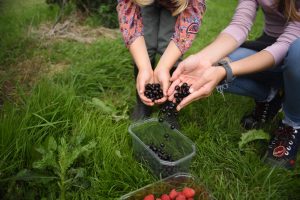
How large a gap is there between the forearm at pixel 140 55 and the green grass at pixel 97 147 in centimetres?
38

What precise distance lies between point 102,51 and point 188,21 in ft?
3.93

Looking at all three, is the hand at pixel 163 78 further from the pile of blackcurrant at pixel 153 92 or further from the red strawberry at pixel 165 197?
the red strawberry at pixel 165 197

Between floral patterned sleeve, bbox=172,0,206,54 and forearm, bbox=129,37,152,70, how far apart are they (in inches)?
8.1

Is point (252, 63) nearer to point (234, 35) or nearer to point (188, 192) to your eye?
point (234, 35)

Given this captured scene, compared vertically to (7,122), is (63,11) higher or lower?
lower

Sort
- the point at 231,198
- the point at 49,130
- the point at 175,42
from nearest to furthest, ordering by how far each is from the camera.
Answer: the point at 231,198 < the point at 49,130 < the point at 175,42

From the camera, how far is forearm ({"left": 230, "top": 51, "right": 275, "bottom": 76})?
214cm

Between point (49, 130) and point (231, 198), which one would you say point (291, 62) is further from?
point (49, 130)

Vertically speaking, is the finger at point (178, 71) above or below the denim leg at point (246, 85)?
above

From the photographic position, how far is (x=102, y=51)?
3.40 m

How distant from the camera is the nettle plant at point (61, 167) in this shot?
1.83m

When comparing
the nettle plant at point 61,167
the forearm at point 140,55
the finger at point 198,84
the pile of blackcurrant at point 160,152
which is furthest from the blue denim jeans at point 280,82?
the nettle plant at point 61,167

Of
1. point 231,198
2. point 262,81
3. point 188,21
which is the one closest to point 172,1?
point 188,21

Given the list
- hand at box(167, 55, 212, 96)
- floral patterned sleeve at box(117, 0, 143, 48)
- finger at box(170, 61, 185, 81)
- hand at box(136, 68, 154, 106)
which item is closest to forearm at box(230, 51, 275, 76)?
hand at box(167, 55, 212, 96)
